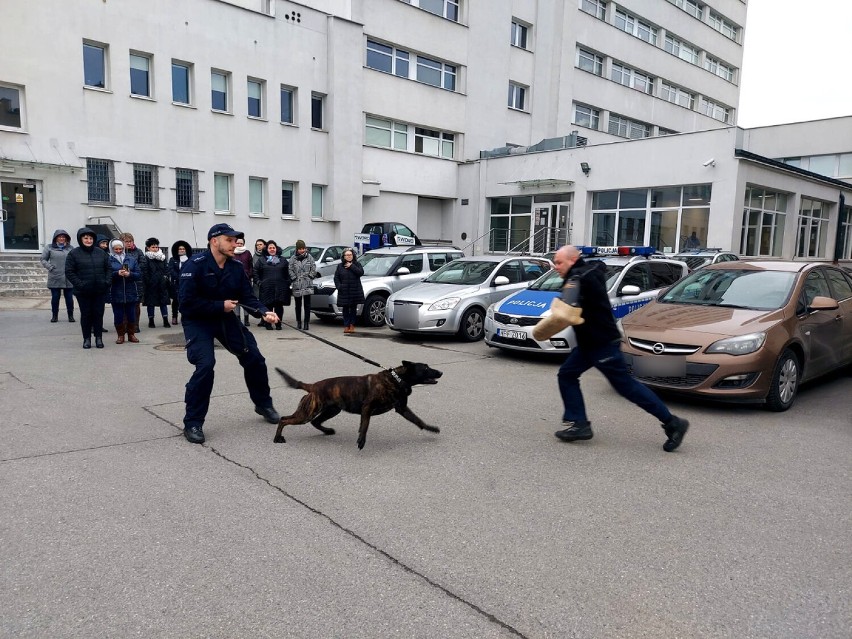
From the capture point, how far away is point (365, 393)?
547 cm

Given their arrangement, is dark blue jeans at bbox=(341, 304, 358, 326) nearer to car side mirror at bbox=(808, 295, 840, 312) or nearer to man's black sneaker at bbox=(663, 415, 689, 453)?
car side mirror at bbox=(808, 295, 840, 312)

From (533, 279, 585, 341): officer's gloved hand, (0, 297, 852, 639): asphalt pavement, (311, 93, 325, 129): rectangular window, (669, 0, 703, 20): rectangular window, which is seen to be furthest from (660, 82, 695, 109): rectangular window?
(533, 279, 585, 341): officer's gloved hand

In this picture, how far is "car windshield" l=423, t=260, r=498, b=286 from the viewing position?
12234 millimetres

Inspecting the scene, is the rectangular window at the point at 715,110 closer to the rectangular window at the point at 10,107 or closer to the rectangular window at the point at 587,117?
the rectangular window at the point at 587,117

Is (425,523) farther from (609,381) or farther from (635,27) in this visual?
(635,27)

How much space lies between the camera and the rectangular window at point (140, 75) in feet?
71.9

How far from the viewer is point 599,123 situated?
128 ft

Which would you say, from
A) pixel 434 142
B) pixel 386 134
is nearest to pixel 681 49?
pixel 434 142

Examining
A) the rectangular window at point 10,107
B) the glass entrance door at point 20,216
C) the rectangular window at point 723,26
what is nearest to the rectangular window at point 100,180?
the glass entrance door at point 20,216

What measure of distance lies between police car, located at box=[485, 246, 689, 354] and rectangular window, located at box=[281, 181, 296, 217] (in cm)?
1764

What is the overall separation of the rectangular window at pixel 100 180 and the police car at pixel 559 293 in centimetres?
1632

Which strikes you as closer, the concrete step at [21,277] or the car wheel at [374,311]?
the car wheel at [374,311]

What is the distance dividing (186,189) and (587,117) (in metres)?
24.3

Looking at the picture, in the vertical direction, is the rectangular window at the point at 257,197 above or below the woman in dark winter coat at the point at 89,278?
above
